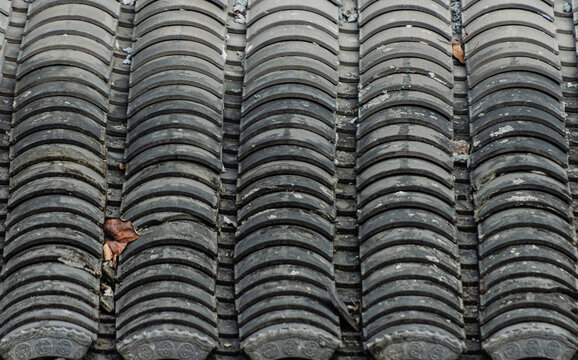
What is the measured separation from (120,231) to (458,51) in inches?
122

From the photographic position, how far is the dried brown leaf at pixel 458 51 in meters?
8.93

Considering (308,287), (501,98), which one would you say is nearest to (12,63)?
(308,287)

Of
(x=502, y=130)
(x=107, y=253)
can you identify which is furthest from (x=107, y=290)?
(x=502, y=130)

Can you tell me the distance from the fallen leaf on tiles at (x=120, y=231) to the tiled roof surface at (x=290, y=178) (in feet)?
0.22

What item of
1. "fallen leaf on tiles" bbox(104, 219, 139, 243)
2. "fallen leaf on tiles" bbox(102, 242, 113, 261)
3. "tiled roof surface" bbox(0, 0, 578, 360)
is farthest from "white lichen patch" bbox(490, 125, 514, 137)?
"fallen leaf on tiles" bbox(102, 242, 113, 261)

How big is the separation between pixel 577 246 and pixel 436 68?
1861 millimetres

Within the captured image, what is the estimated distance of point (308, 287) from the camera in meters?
7.42

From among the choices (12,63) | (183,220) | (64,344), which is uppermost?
(12,63)

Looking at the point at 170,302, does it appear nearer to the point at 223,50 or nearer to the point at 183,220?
the point at 183,220

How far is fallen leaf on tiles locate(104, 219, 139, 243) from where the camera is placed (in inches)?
303

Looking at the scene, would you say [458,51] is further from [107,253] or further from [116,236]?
[107,253]

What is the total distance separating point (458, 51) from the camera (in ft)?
29.5

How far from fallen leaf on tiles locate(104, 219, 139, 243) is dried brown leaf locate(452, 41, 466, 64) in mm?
2981

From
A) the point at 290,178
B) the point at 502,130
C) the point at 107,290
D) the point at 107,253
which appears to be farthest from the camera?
the point at 502,130
